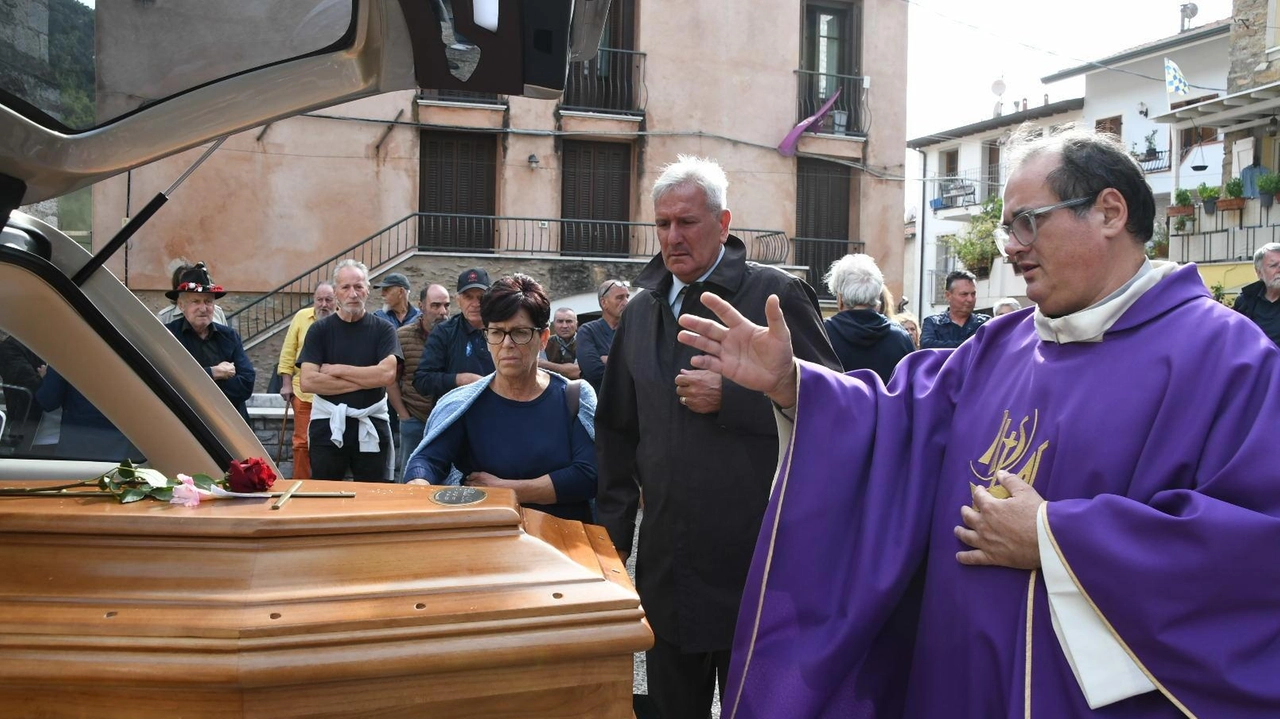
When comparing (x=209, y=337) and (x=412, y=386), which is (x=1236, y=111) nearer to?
→ (x=412, y=386)

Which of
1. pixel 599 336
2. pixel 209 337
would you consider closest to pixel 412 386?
pixel 209 337

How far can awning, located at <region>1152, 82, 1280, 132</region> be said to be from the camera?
2078 centimetres

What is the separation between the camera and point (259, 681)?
1499mm

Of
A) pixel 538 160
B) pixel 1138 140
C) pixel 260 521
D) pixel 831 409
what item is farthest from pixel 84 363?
pixel 1138 140

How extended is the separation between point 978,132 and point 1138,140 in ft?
20.8

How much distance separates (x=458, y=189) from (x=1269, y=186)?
51.6 ft

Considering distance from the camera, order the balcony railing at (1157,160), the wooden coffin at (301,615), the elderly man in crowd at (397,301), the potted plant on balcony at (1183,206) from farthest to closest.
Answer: the balcony railing at (1157,160) < the potted plant on balcony at (1183,206) < the elderly man in crowd at (397,301) < the wooden coffin at (301,615)

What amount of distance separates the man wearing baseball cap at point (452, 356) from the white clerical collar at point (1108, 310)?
3.99 m

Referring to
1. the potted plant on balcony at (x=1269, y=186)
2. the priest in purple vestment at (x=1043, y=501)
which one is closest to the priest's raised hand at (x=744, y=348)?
the priest in purple vestment at (x=1043, y=501)

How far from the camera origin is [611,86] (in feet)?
62.0

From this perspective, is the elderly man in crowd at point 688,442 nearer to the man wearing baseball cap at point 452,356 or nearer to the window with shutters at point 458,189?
the man wearing baseball cap at point 452,356

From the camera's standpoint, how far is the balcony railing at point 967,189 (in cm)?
3638

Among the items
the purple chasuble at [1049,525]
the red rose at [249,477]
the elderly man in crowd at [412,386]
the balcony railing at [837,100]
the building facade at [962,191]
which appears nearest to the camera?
the purple chasuble at [1049,525]

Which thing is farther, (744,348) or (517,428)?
(517,428)
